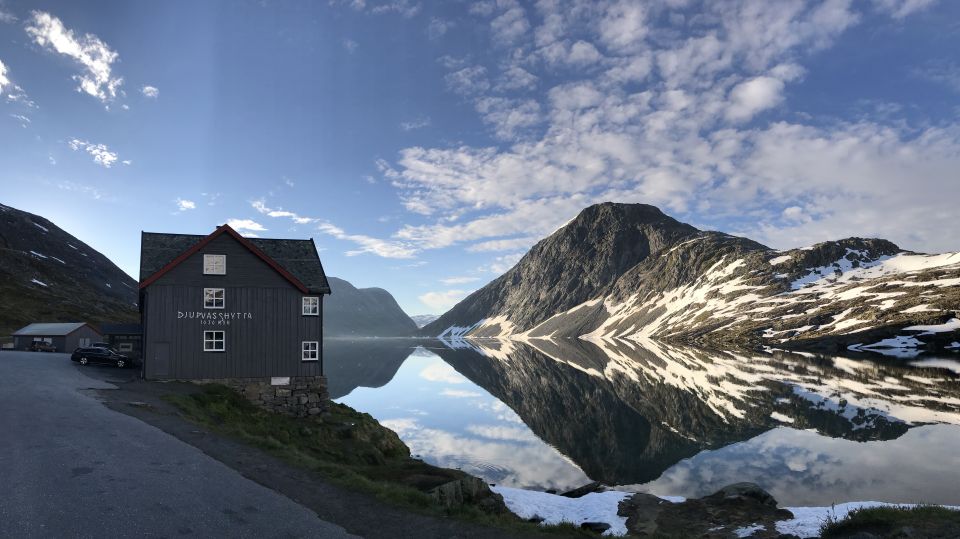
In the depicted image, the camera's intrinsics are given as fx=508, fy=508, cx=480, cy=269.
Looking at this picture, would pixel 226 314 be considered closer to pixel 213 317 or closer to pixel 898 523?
pixel 213 317

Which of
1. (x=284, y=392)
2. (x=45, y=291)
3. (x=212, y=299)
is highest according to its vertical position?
(x=45, y=291)

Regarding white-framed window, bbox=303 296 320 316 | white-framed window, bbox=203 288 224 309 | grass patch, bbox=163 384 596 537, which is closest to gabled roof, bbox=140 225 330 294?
white-framed window, bbox=303 296 320 316

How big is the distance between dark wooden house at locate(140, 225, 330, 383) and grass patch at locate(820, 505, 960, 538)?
3315 centimetres

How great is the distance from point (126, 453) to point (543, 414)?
45600mm

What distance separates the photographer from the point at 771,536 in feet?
58.4

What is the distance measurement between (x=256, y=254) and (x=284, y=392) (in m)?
10.7

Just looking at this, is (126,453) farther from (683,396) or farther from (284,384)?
(683,396)

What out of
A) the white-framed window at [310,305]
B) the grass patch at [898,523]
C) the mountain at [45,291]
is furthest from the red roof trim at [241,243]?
the mountain at [45,291]

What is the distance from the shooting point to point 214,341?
37.4 m

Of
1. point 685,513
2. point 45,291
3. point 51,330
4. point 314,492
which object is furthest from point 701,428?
point 45,291

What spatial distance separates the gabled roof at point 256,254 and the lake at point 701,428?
16193mm

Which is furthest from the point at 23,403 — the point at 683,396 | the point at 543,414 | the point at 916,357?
the point at 916,357

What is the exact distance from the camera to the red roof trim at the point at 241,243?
121ft

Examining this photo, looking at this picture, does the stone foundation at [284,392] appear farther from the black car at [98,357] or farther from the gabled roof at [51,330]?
the gabled roof at [51,330]
